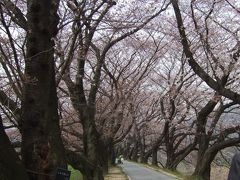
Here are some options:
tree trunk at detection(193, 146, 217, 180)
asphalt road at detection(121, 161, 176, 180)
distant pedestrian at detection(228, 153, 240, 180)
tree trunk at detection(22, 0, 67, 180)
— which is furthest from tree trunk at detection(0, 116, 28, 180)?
asphalt road at detection(121, 161, 176, 180)

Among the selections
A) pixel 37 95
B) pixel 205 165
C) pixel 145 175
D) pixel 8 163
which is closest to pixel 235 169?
pixel 8 163

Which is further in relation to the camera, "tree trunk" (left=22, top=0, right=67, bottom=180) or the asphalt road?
the asphalt road

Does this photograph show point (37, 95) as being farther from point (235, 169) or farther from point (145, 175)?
point (145, 175)

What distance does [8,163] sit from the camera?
495 cm

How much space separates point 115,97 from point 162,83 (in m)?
11.5

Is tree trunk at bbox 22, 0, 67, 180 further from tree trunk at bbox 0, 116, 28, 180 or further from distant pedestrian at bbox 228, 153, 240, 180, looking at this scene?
distant pedestrian at bbox 228, 153, 240, 180

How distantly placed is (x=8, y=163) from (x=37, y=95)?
1.53 m

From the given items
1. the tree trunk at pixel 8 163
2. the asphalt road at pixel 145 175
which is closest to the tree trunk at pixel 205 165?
the asphalt road at pixel 145 175

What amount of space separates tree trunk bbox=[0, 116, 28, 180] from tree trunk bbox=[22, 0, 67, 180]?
1.12 metres

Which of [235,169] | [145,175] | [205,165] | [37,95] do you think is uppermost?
[37,95]

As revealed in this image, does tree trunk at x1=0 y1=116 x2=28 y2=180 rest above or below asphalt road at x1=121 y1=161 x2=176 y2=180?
below

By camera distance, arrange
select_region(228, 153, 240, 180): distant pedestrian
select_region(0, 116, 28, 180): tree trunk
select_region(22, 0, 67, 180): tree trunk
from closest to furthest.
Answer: select_region(228, 153, 240, 180): distant pedestrian → select_region(0, 116, 28, 180): tree trunk → select_region(22, 0, 67, 180): tree trunk

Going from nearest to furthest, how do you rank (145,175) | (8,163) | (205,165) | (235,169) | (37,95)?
(235,169), (8,163), (37,95), (205,165), (145,175)

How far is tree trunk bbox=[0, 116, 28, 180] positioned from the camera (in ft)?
15.9
